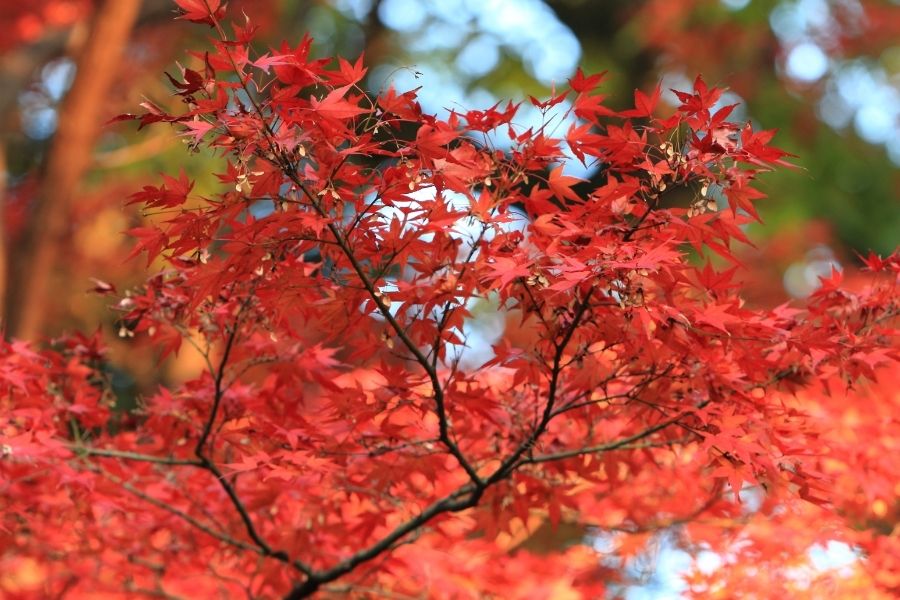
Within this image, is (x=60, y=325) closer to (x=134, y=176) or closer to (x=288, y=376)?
(x=134, y=176)

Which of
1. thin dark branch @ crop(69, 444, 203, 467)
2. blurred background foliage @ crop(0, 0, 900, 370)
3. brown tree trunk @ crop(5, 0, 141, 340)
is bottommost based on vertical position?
thin dark branch @ crop(69, 444, 203, 467)

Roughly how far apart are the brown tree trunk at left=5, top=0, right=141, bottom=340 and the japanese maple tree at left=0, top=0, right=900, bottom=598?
7.49 feet

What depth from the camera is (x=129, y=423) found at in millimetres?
2783

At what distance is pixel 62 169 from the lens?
4.96 m

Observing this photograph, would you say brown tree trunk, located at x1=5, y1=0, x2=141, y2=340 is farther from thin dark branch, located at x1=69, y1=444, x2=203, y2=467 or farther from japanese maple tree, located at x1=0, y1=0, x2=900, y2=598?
thin dark branch, located at x1=69, y1=444, x2=203, y2=467

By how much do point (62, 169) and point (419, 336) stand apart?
3504mm

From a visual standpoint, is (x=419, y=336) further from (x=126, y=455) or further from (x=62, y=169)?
(x=62, y=169)

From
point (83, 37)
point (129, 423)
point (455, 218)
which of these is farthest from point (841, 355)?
point (83, 37)

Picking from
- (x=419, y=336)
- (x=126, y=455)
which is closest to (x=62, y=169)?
(x=126, y=455)

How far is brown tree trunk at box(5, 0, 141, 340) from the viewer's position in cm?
496

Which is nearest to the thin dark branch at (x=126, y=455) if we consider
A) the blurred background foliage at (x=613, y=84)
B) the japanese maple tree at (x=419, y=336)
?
the japanese maple tree at (x=419, y=336)

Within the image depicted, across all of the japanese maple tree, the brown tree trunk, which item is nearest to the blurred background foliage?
the brown tree trunk

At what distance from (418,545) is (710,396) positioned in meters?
1.29

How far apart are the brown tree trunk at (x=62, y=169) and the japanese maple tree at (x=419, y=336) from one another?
2.28 metres
